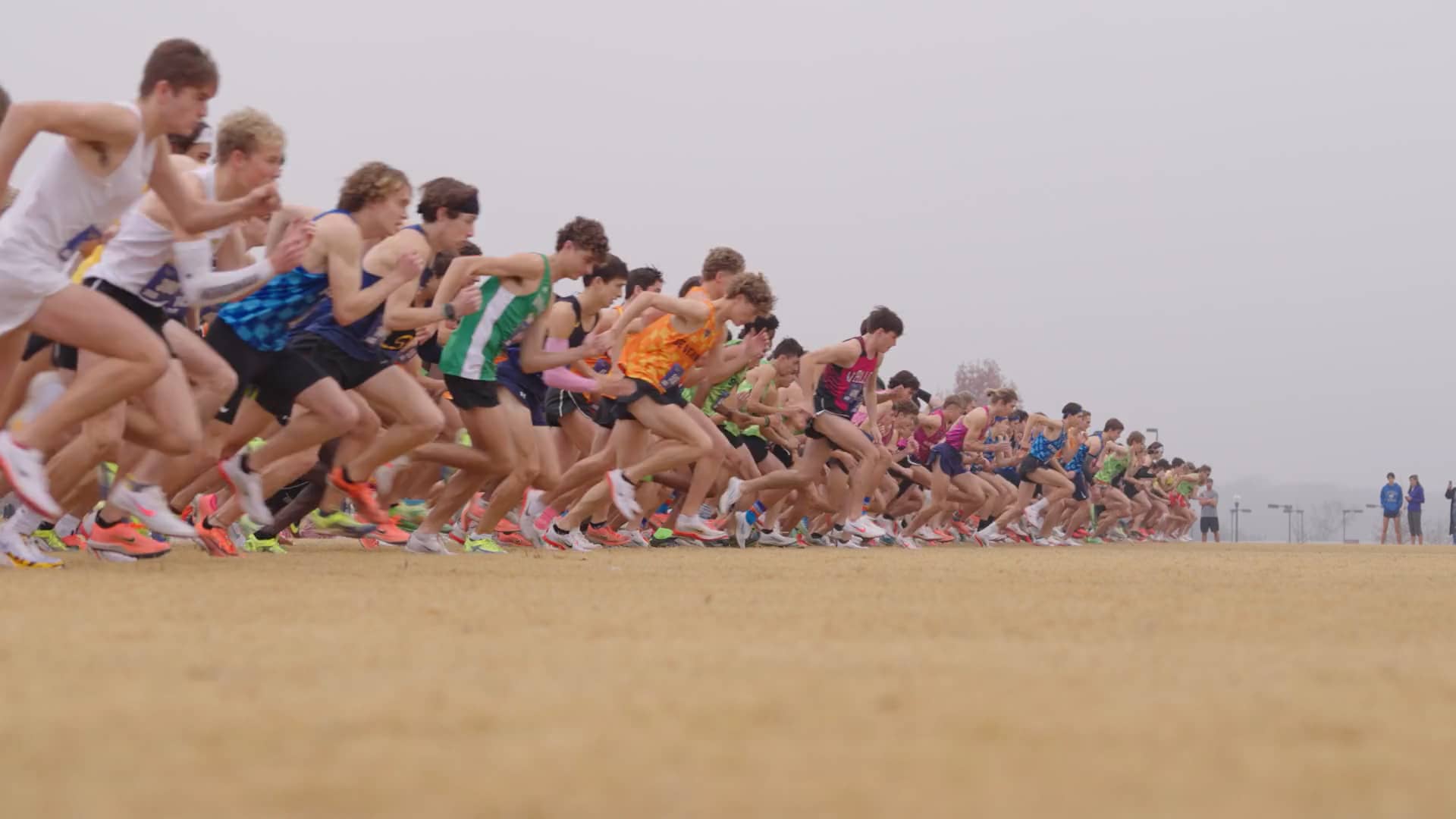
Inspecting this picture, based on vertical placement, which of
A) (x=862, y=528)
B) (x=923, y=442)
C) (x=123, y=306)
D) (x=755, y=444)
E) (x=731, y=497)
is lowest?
Answer: (x=862, y=528)

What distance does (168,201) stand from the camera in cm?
648

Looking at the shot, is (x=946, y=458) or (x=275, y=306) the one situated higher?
(x=275, y=306)

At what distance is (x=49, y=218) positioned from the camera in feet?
20.2

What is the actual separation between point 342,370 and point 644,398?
11.5ft

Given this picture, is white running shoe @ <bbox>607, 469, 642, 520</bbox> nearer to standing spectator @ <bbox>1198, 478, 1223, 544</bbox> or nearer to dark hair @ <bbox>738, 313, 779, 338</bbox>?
dark hair @ <bbox>738, 313, 779, 338</bbox>

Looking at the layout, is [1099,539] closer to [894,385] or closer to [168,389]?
[894,385]

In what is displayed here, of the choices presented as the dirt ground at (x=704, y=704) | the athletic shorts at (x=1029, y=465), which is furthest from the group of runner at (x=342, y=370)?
the athletic shorts at (x=1029, y=465)

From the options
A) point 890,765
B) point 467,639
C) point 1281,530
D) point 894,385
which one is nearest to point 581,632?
point 467,639

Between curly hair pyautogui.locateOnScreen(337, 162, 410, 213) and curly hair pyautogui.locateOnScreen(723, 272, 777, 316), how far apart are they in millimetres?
3813

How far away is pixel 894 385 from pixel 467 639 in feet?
45.3

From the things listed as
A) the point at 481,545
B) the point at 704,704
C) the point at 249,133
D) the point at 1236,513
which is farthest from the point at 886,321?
the point at 1236,513

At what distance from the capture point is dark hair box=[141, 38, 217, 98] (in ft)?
19.9

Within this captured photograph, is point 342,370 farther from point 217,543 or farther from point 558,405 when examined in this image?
point 558,405

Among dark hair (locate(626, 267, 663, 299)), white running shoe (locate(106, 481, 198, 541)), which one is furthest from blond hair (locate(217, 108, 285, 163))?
dark hair (locate(626, 267, 663, 299))
